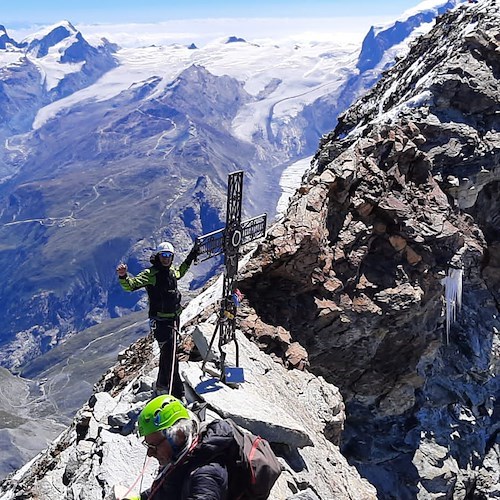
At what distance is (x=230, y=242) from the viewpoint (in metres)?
16.6

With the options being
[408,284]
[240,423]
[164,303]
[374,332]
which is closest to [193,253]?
[164,303]

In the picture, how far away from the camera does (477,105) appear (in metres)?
36.7

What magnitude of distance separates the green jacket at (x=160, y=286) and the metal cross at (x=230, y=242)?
80 cm

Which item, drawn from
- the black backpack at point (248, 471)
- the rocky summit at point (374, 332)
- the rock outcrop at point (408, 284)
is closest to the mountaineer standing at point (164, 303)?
the rocky summit at point (374, 332)

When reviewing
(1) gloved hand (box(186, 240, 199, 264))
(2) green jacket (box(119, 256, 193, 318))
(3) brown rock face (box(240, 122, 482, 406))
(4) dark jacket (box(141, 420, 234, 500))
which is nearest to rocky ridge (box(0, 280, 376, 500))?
(2) green jacket (box(119, 256, 193, 318))

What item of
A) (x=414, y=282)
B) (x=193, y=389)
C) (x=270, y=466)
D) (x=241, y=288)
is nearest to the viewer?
(x=270, y=466)

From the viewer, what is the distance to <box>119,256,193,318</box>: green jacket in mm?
15062

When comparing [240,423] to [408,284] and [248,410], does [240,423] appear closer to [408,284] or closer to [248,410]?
[248,410]

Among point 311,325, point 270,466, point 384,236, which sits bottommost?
point 311,325

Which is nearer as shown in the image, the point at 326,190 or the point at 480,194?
the point at 326,190

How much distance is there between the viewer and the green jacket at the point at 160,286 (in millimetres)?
15062

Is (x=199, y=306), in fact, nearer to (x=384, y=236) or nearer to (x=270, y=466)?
(x=384, y=236)

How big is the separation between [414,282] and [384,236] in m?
2.53

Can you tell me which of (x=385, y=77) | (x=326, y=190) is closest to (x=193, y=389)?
(x=326, y=190)
